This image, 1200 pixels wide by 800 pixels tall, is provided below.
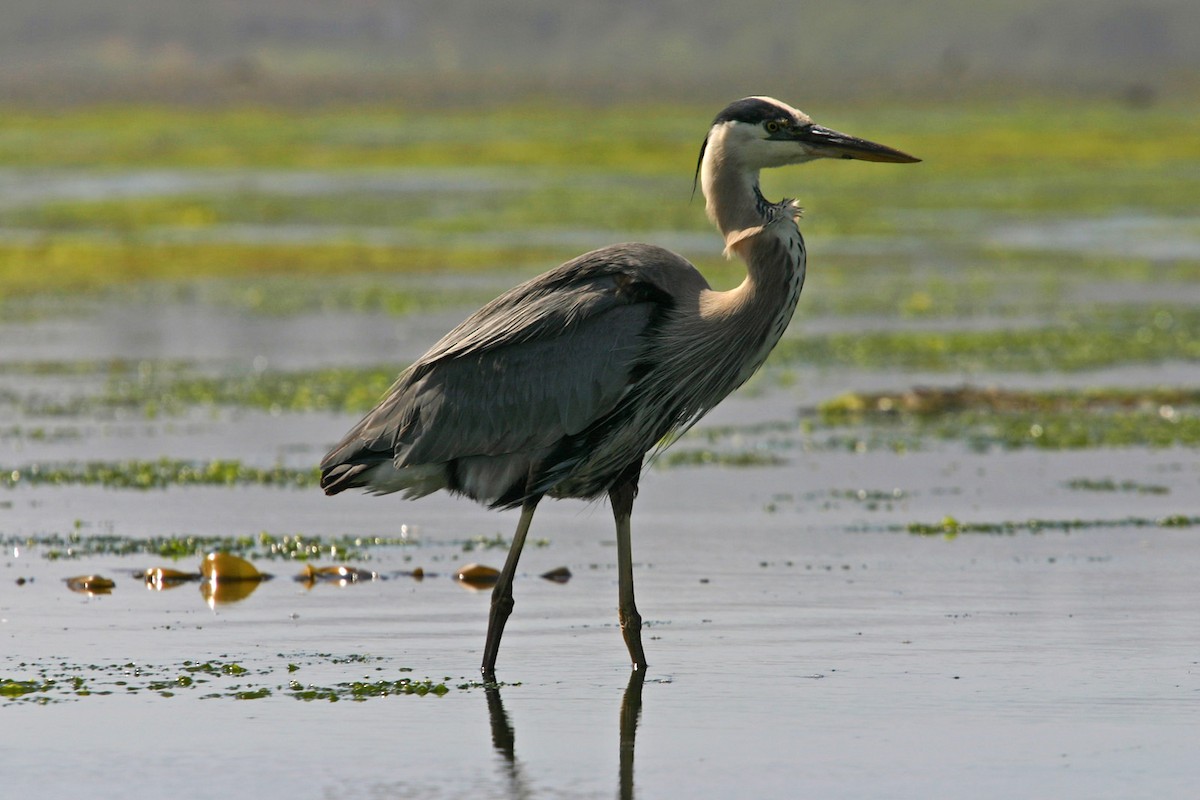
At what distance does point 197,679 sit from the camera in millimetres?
7438

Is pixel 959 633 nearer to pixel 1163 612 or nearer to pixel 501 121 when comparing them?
pixel 1163 612

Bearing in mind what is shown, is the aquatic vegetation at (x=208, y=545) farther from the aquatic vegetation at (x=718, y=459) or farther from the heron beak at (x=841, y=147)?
the heron beak at (x=841, y=147)

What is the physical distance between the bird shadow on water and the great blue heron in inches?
13.2

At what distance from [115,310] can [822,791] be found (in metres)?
19.9

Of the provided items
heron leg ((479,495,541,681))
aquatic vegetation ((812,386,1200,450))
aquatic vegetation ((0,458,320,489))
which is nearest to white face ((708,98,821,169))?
heron leg ((479,495,541,681))

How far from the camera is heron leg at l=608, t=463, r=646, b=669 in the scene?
7.67 metres

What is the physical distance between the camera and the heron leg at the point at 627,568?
7668mm

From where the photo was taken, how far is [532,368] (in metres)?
7.70

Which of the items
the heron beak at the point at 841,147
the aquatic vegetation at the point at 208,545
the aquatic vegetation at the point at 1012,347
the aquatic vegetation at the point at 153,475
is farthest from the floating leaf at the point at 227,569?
the aquatic vegetation at the point at 1012,347

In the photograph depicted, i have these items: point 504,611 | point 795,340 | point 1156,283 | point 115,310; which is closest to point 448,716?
point 504,611

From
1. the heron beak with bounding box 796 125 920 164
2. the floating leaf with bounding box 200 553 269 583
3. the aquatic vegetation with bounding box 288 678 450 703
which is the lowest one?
the aquatic vegetation with bounding box 288 678 450 703

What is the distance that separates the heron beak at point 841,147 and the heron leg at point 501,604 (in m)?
1.73

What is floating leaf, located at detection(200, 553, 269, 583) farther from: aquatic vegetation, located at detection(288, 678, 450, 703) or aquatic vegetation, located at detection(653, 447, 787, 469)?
aquatic vegetation, located at detection(653, 447, 787, 469)

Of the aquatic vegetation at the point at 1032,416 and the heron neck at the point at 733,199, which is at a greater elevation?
the heron neck at the point at 733,199
